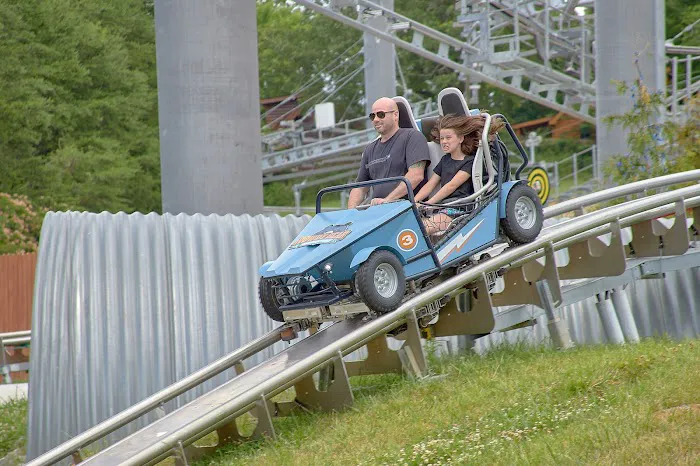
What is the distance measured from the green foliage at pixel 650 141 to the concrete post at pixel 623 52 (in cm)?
39

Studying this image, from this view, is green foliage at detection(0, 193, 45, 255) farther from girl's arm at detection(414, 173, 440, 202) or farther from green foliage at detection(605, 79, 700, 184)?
girl's arm at detection(414, 173, 440, 202)

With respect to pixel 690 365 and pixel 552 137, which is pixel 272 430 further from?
pixel 552 137

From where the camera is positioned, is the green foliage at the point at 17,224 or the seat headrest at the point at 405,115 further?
the green foliage at the point at 17,224

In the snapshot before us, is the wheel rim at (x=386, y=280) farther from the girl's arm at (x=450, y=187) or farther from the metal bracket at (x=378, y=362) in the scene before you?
the girl's arm at (x=450, y=187)

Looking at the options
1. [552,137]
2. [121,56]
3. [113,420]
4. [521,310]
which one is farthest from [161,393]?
[552,137]

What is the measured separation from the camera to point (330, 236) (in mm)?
8031

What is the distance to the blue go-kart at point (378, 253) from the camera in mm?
7855

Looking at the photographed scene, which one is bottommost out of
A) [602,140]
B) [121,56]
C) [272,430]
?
[272,430]

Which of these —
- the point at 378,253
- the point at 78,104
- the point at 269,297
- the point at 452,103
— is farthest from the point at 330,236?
the point at 78,104

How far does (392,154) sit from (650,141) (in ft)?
22.2

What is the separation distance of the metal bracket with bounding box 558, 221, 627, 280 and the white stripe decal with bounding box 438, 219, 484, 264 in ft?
5.21

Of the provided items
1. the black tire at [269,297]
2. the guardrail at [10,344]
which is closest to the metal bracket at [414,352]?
the black tire at [269,297]

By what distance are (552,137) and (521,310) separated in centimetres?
4046

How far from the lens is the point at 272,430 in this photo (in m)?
7.67
